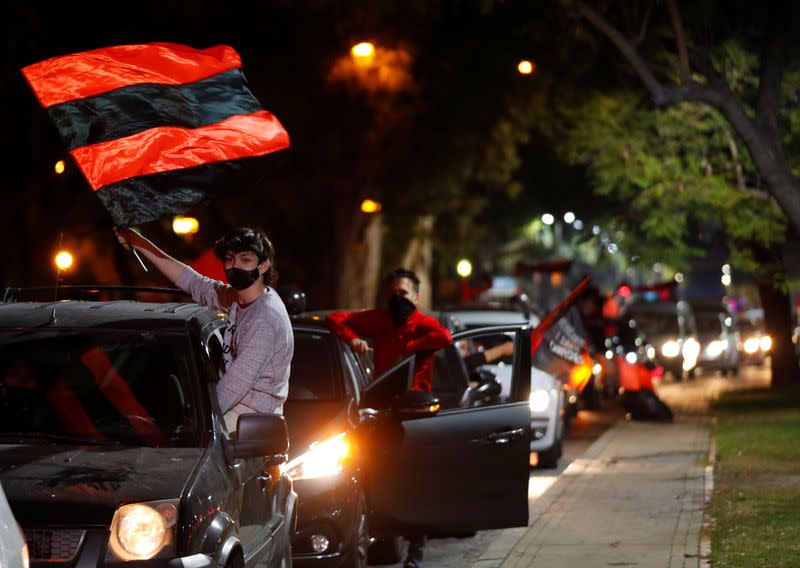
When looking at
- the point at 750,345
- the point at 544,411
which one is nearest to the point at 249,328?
the point at 544,411

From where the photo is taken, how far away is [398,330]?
1080 cm

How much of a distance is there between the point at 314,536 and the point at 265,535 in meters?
1.93

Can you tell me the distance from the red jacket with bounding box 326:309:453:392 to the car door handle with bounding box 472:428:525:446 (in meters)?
0.59

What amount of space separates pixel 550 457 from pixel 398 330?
278 inches

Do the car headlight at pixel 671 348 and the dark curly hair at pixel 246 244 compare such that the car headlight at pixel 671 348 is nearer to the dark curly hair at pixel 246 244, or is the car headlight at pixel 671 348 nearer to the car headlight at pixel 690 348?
the car headlight at pixel 690 348

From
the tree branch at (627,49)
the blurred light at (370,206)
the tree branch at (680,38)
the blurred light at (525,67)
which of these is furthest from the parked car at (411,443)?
the blurred light at (370,206)

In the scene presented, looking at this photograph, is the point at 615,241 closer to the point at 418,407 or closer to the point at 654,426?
the point at 654,426

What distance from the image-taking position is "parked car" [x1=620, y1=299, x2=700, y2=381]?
1617 inches

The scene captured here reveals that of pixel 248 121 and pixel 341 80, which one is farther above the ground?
pixel 341 80

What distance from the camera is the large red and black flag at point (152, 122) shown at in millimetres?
7879

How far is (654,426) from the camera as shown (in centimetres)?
2369

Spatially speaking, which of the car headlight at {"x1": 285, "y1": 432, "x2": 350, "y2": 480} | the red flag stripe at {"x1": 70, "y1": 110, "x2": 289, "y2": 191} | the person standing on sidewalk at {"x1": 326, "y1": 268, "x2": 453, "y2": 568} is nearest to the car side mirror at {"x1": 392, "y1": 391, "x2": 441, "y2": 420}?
the car headlight at {"x1": 285, "y1": 432, "x2": 350, "y2": 480}

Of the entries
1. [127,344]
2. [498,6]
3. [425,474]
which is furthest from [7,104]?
[127,344]

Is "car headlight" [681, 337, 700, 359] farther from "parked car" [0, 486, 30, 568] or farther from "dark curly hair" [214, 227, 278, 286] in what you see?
"parked car" [0, 486, 30, 568]
